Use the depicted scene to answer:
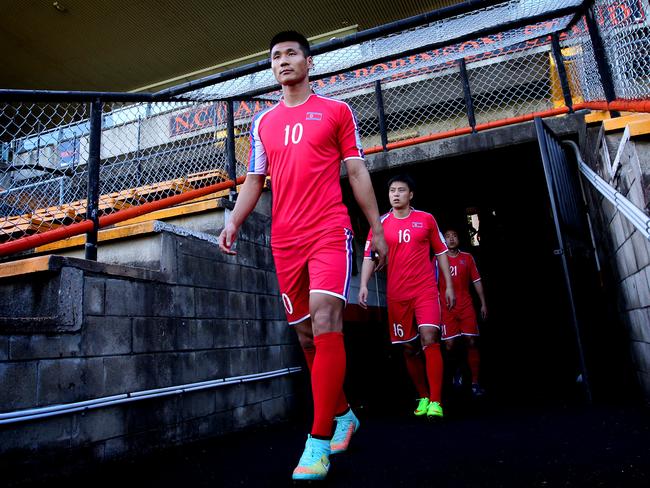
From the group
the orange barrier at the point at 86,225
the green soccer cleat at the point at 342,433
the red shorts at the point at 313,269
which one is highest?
the orange barrier at the point at 86,225

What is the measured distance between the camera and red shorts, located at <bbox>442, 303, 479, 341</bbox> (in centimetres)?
554

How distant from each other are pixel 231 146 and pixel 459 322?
3.31 metres

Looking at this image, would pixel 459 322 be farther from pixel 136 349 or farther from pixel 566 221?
pixel 136 349

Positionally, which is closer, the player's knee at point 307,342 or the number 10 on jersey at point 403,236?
the player's knee at point 307,342

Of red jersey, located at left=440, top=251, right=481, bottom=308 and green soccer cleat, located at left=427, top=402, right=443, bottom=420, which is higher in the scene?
red jersey, located at left=440, top=251, right=481, bottom=308

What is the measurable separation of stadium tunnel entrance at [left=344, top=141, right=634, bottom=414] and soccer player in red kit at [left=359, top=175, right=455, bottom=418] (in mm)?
Answer: 995

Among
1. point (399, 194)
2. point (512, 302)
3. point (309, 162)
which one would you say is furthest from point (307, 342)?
point (512, 302)

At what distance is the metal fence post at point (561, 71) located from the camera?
492 cm

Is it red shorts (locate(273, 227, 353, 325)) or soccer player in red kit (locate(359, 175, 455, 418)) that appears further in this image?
soccer player in red kit (locate(359, 175, 455, 418))

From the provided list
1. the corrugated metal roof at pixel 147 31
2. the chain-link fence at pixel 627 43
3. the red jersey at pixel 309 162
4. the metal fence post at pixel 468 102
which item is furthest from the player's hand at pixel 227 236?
the corrugated metal roof at pixel 147 31

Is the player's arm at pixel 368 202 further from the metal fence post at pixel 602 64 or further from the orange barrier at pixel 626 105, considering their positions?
the metal fence post at pixel 602 64

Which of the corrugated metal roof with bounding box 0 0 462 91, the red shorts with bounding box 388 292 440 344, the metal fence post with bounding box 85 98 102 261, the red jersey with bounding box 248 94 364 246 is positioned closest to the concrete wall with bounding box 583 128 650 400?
the red shorts with bounding box 388 292 440 344

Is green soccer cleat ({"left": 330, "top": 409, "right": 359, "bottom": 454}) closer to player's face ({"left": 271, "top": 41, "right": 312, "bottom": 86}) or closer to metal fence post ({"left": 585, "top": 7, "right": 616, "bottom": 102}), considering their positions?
player's face ({"left": 271, "top": 41, "right": 312, "bottom": 86})

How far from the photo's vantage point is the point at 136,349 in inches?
109
